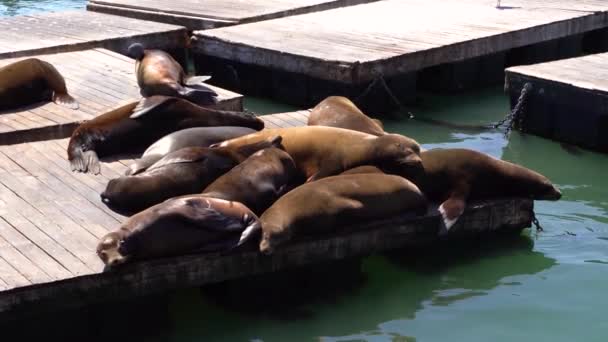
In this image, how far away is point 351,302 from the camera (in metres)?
5.21

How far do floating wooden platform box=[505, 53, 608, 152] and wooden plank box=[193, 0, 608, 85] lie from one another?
1.04 metres

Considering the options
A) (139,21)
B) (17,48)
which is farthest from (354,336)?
(139,21)

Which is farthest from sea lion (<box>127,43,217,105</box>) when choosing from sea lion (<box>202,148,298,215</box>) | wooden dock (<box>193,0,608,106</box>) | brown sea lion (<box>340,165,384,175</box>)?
brown sea lion (<box>340,165,384,175</box>)

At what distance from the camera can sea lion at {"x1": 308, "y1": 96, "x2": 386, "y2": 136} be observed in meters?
6.21

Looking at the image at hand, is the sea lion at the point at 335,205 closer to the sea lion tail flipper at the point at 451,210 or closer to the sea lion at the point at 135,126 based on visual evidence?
the sea lion tail flipper at the point at 451,210

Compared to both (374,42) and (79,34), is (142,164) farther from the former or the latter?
(79,34)

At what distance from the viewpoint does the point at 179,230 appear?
476 centimetres

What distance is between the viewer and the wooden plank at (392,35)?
29.3ft

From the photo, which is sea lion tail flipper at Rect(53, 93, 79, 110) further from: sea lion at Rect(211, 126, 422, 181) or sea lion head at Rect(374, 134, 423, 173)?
sea lion head at Rect(374, 134, 423, 173)

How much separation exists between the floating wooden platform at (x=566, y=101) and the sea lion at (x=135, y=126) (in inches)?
128

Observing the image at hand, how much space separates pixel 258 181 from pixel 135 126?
1323 mm

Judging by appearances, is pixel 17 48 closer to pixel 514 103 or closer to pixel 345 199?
pixel 514 103

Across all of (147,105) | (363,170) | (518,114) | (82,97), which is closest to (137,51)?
(82,97)

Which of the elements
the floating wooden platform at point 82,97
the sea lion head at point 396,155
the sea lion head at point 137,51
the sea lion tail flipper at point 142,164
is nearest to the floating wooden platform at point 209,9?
the floating wooden platform at point 82,97
